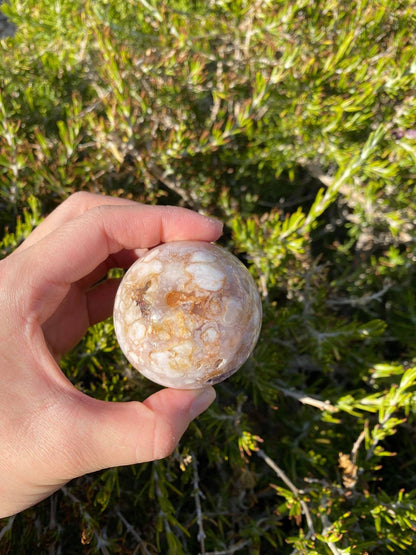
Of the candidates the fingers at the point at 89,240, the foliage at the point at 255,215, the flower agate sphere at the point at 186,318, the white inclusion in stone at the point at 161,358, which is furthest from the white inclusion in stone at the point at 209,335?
the foliage at the point at 255,215

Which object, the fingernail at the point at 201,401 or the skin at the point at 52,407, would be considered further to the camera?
the fingernail at the point at 201,401

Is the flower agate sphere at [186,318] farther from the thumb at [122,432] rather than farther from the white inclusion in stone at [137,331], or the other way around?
the thumb at [122,432]

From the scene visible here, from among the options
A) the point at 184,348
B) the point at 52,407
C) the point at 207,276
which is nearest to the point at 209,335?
the point at 184,348

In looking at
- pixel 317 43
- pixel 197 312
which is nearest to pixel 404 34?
pixel 317 43

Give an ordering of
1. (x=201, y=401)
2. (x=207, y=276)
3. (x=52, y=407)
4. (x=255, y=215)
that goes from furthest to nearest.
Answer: (x=255, y=215) < (x=201, y=401) < (x=207, y=276) < (x=52, y=407)

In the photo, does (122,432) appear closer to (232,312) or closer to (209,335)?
(209,335)

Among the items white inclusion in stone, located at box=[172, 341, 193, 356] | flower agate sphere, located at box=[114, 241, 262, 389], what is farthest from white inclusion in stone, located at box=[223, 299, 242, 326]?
white inclusion in stone, located at box=[172, 341, 193, 356]

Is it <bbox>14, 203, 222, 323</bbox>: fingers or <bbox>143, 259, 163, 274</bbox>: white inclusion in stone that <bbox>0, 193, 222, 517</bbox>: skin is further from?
<bbox>143, 259, 163, 274</bbox>: white inclusion in stone
